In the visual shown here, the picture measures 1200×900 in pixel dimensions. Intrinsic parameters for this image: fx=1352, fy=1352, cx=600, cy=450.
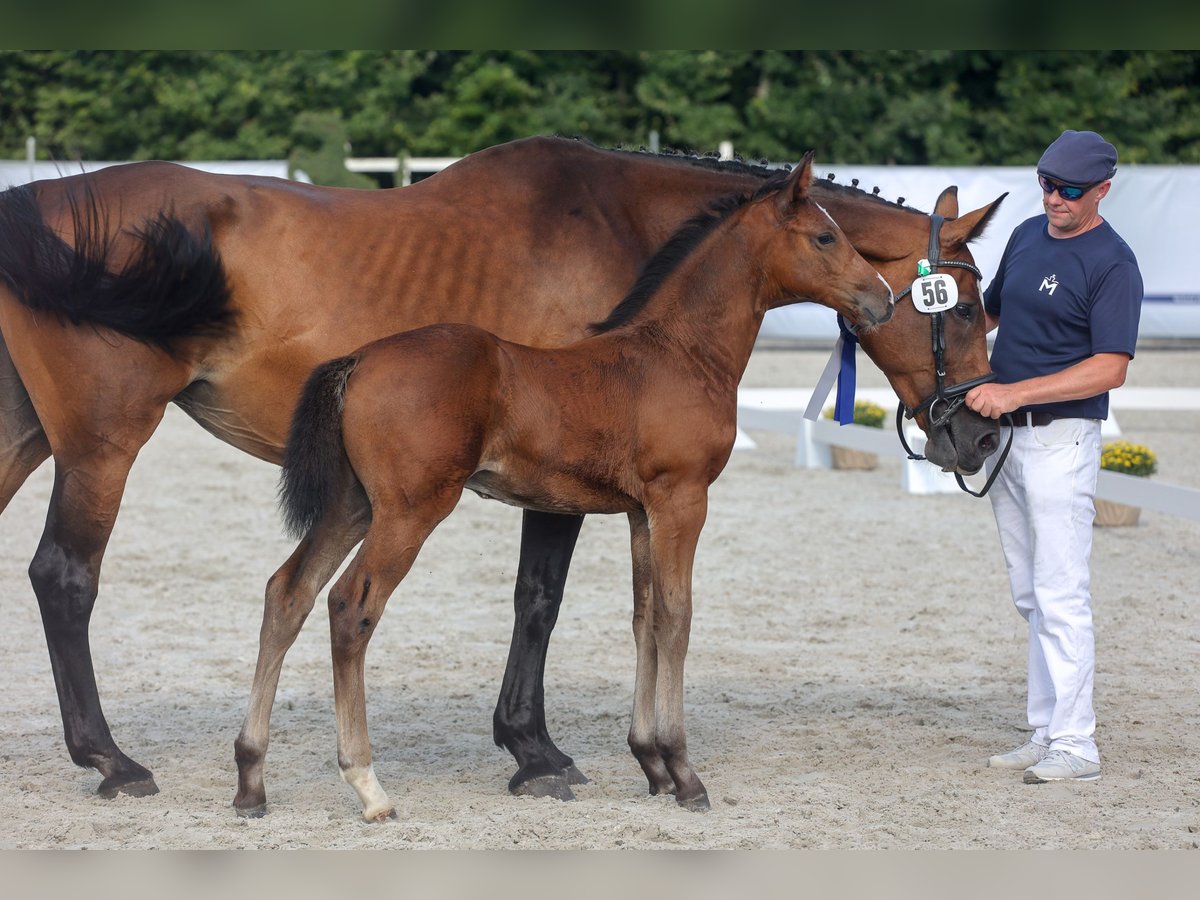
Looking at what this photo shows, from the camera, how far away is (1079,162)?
13.8 feet

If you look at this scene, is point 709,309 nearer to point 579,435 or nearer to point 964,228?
point 579,435

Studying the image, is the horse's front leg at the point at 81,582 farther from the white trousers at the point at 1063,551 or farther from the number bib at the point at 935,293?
the white trousers at the point at 1063,551

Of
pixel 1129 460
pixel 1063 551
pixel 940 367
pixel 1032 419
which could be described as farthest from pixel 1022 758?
pixel 1129 460

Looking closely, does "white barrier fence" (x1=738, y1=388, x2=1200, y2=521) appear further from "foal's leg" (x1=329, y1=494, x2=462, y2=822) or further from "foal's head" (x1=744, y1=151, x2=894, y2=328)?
"foal's leg" (x1=329, y1=494, x2=462, y2=822)

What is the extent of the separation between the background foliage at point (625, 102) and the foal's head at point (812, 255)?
20.3 metres

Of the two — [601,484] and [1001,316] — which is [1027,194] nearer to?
[1001,316]

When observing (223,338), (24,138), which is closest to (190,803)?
(223,338)

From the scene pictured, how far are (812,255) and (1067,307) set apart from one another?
0.92m

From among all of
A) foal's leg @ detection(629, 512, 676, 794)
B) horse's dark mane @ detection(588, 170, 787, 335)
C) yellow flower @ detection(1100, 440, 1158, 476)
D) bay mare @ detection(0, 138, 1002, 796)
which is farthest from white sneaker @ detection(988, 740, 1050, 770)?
yellow flower @ detection(1100, 440, 1158, 476)

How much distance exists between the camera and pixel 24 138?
25.6 meters

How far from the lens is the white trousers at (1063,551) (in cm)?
439

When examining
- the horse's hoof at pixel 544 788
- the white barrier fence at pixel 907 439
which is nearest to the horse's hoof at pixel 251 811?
the horse's hoof at pixel 544 788

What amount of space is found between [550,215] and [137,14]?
8.69ft

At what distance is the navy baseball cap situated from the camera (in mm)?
4215
